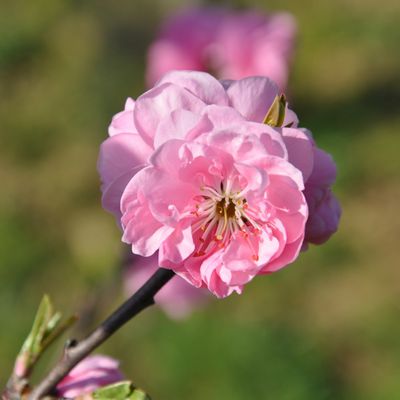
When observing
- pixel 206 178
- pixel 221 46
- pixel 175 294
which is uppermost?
pixel 206 178

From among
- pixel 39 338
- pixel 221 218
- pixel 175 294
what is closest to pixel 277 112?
pixel 221 218

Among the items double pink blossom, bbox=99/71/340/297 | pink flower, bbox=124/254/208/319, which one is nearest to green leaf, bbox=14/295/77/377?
double pink blossom, bbox=99/71/340/297

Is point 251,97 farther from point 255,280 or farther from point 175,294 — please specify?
point 255,280

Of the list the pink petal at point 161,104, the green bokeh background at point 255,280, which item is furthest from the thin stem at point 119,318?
the green bokeh background at point 255,280

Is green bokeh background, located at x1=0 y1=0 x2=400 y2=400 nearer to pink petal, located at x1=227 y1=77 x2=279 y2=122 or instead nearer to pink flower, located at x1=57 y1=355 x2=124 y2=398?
pink flower, located at x1=57 y1=355 x2=124 y2=398

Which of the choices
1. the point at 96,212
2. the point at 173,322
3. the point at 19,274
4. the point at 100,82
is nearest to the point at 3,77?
the point at 100,82

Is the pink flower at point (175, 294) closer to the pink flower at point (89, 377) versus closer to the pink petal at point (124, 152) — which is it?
the pink flower at point (89, 377)
